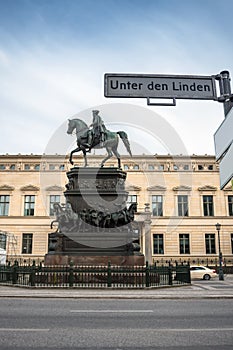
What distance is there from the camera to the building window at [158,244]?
5753cm

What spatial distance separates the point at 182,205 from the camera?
60469 mm

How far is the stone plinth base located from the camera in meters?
20.4

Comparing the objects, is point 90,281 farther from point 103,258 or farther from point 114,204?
point 114,204

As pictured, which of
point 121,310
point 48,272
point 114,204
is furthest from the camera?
point 114,204

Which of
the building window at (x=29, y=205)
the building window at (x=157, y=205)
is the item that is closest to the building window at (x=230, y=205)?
the building window at (x=157, y=205)

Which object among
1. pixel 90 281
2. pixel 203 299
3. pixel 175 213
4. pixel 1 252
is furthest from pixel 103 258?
pixel 175 213

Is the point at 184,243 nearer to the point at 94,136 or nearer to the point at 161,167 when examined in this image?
the point at 161,167

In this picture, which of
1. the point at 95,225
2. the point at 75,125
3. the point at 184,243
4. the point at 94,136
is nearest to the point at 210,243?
the point at 184,243

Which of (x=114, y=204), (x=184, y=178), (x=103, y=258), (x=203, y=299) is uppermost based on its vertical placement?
(x=184, y=178)

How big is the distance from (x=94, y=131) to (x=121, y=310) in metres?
15.5

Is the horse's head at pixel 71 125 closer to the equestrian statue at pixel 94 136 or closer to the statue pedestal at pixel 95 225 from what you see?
the equestrian statue at pixel 94 136

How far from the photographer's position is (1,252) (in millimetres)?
42344

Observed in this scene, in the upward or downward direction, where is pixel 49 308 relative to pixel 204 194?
downward

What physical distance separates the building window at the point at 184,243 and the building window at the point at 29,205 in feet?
79.9
